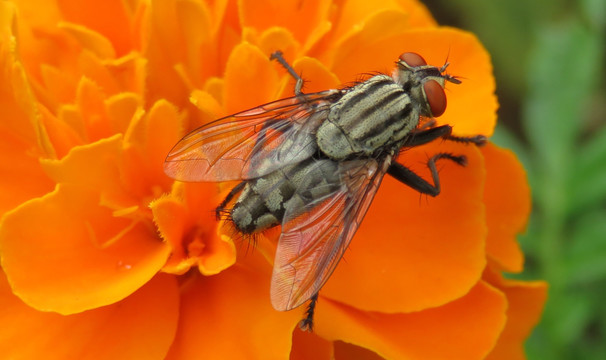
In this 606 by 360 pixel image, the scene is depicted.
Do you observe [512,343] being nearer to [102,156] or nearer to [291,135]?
[291,135]

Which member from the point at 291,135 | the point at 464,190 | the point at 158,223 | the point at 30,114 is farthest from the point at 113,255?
the point at 464,190

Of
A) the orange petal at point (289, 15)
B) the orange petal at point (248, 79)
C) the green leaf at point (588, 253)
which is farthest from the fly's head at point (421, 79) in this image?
the green leaf at point (588, 253)

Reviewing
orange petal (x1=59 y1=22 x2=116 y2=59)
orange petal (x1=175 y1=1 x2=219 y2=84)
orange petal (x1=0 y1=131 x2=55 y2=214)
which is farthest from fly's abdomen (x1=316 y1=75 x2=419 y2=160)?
orange petal (x1=0 y1=131 x2=55 y2=214)

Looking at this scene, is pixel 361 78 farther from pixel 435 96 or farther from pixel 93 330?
pixel 93 330

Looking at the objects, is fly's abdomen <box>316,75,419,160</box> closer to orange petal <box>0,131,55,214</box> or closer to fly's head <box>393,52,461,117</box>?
fly's head <box>393,52,461,117</box>

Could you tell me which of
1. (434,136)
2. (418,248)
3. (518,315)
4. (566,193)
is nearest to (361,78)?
(434,136)

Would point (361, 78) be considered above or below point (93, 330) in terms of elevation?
above
